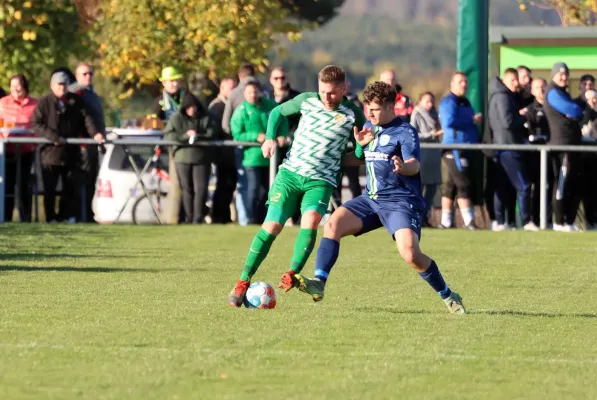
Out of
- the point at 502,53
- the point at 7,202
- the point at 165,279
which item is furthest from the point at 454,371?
the point at 502,53

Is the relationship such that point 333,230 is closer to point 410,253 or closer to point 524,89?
point 410,253

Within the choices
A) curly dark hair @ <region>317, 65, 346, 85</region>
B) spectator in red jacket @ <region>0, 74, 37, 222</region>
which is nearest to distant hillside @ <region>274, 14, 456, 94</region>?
spectator in red jacket @ <region>0, 74, 37, 222</region>

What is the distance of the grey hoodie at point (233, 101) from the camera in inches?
744

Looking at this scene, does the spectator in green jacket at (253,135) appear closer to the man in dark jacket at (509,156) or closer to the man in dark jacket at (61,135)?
the man in dark jacket at (61,135)

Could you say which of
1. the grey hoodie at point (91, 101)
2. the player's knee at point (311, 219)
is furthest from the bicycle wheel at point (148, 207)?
the player's knee at point (311, 219)

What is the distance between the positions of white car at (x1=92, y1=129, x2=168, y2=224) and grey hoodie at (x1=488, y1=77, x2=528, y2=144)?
4202 millimetres

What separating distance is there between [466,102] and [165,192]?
4.14 metres

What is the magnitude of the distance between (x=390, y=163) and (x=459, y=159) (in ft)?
29.0

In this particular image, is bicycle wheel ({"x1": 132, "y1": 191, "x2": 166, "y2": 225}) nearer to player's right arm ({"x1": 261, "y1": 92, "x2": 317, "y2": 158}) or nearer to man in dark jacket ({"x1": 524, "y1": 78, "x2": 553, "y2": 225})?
man in dark jacket ({"x1": 524, "y1": 78, "x2": 553, "y2": 225})

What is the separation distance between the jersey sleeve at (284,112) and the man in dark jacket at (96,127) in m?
8.05

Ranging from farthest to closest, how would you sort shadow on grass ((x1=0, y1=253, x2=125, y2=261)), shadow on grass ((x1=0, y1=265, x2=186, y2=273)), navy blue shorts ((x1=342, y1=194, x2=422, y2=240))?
shadow on grass ((x1=0, y1=253, x2=125, y2=261)), shadow on grass ((x1=0, y1=265, x2=186, y2=273)), navy blue shorts ((x1=342, y1=194, x2=422, y2=240))

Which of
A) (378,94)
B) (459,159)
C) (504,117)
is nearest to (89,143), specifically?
(459,159)

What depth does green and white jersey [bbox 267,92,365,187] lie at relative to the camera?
10.8m

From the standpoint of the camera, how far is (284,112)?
36.6 feet
